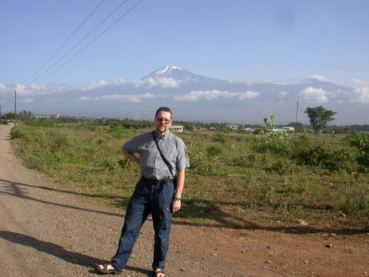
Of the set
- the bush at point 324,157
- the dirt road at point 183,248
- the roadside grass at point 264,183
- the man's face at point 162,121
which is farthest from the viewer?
the bush at point 324,157

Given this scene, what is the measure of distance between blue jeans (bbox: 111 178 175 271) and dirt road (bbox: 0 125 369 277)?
0.27 m

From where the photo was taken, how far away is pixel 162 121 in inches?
219

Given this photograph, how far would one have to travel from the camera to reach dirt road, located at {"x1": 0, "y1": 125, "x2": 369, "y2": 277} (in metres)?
6.13

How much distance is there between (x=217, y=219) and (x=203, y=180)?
550 cm

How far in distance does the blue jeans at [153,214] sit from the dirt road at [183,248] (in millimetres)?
272

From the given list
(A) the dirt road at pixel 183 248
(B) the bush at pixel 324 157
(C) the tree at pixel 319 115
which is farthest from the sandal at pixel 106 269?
(C) the tree at pixel 319 115

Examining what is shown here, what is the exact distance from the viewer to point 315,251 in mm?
7082

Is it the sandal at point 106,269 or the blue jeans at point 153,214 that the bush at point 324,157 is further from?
the sandal at point 106,269

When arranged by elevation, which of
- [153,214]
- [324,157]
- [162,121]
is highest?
[162,121]

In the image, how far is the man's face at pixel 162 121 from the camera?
555cm

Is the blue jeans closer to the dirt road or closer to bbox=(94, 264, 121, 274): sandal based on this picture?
bbox=(94, 264, 121, 274): sandal

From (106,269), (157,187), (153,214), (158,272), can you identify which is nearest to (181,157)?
(157,187)

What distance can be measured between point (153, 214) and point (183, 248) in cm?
154

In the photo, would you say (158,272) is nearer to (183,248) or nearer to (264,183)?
(183,248)
